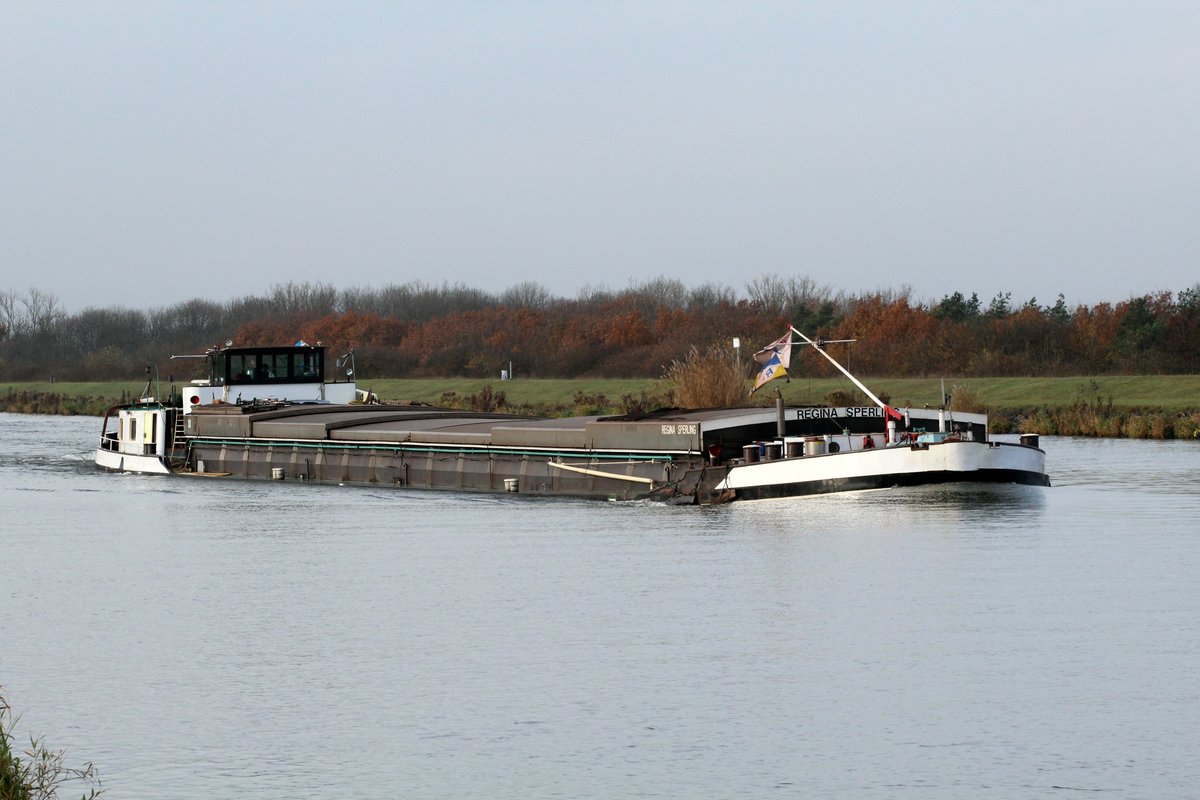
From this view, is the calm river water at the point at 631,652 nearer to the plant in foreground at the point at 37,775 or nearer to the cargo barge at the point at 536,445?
the plant in foreground at the point at 37,775

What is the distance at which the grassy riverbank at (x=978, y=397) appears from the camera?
4762 cm

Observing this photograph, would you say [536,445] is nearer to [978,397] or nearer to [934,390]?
[978,397]

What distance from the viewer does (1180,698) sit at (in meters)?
12.6

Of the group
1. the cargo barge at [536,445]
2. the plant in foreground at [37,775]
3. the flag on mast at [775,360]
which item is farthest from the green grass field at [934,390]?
the plant in foreground at [37,775]

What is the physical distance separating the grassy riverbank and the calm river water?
19206 millimetres

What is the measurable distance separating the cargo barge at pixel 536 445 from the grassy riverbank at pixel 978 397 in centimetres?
1095

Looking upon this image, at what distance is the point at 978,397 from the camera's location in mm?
56688

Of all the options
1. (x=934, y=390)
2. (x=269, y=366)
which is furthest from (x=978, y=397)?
(x=269, y=366)

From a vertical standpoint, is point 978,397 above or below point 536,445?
above

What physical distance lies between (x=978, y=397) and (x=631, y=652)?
44.1 metres

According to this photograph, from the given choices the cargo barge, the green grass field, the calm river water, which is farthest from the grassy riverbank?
the calm river water

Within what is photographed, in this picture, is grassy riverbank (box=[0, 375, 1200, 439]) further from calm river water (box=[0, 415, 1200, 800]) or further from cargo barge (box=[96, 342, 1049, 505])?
calm river water (box=[0, 415, 1200, 800])

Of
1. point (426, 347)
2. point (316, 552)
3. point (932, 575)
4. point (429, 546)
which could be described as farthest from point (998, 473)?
point (426, 347)

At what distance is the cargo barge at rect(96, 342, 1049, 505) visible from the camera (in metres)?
27.0
